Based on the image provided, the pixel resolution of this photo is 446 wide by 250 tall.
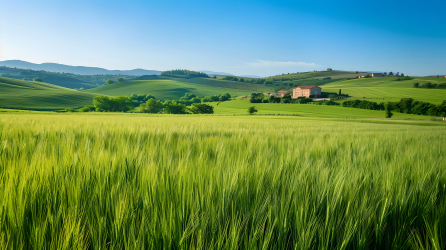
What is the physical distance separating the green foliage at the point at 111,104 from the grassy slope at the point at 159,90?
141 ft

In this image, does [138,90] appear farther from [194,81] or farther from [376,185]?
[376,185]

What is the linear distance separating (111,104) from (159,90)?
58.9m

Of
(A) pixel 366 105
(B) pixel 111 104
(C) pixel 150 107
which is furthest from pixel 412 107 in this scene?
(B) pixel 111 104

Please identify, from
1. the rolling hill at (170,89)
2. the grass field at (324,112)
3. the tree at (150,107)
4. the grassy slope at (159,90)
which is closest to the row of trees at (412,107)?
the grass field at (324,112)

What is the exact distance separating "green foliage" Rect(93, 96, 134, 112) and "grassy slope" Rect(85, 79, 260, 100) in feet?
141

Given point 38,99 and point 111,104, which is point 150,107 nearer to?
point 111,104

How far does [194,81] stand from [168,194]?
615ft

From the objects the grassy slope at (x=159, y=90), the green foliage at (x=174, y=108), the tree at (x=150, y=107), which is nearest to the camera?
the green foliage at (x=174, y=108)

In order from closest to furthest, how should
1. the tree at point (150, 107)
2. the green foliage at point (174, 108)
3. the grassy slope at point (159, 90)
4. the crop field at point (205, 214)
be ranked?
the crop field at point (205, 214), the green foliage at point (174, 108), the tree at point (150, 107), the grassy slope at point (159, 90)

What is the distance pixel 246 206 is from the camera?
Result: 3.04ft

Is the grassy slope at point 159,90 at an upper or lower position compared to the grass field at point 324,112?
upper

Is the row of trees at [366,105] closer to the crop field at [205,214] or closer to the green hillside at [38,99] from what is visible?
the crop field at [205,214]

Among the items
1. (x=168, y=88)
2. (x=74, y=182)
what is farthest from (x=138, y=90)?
(x=74, y=182)

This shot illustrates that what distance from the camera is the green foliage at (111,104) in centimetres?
8946
